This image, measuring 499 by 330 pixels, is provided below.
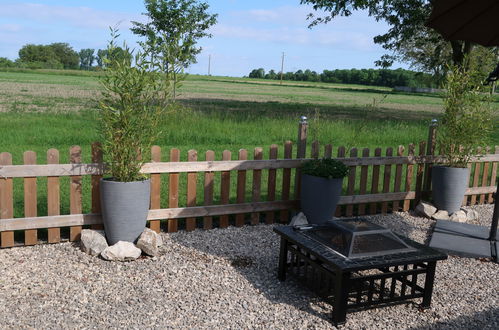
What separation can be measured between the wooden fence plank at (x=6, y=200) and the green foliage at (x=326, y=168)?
3.58 m

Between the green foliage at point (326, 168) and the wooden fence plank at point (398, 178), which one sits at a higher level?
the green foliage at point (326, 168)

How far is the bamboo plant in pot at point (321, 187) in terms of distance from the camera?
20.2 feet

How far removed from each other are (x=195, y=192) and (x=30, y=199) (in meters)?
1.93

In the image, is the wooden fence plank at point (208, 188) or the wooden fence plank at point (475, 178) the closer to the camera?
the wooden fence plank at point (208, 188)

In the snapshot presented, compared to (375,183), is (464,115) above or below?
above

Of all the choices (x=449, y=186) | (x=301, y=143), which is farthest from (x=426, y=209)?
(x=301, y=143)

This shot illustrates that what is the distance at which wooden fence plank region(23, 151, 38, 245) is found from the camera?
5.11 metres

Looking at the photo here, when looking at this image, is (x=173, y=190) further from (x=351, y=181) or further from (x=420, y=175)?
(x=420, y=175)

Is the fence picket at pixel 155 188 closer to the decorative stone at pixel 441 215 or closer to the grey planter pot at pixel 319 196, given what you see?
the grey planter pot at pixel 319 196

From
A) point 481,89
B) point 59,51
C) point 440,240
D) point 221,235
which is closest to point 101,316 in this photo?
point 221,235

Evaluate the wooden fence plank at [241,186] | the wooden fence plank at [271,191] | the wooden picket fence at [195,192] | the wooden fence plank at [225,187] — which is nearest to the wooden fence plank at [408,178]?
the wooden picket fence at [195,192]

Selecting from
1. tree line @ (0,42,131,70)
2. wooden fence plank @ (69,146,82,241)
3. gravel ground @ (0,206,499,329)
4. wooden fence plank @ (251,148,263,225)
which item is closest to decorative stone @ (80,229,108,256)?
gravel ground @ (0,206,499,329)

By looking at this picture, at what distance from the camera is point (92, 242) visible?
5.12m

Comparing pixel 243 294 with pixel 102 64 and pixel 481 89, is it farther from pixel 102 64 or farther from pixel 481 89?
pixel 481 89
